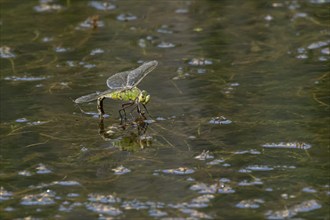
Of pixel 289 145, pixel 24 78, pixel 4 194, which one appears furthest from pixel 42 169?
pixel 24 78

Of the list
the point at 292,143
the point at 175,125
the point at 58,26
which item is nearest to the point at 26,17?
the point at 58,26

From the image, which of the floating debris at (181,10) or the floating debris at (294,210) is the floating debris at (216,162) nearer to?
the floating debris at (294,210)

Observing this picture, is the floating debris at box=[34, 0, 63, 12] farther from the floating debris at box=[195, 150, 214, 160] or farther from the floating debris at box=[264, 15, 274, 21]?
the floating debris at box=[195, 150, 214, 160]

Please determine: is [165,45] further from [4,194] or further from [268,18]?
[4,194]

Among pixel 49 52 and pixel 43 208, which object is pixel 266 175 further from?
pixel 49 52

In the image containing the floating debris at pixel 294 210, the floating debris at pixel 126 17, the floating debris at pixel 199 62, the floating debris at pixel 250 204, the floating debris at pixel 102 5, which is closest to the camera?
the floating debris at pixel 294 210

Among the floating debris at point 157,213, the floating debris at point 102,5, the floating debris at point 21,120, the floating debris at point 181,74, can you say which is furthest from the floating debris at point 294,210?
the floating debris at point 102,5

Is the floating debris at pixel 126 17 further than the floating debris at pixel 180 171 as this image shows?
Yes

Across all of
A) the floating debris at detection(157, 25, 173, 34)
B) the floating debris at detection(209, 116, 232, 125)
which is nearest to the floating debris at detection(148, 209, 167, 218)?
the floating debris at detection(209, 116, 232, 125)
